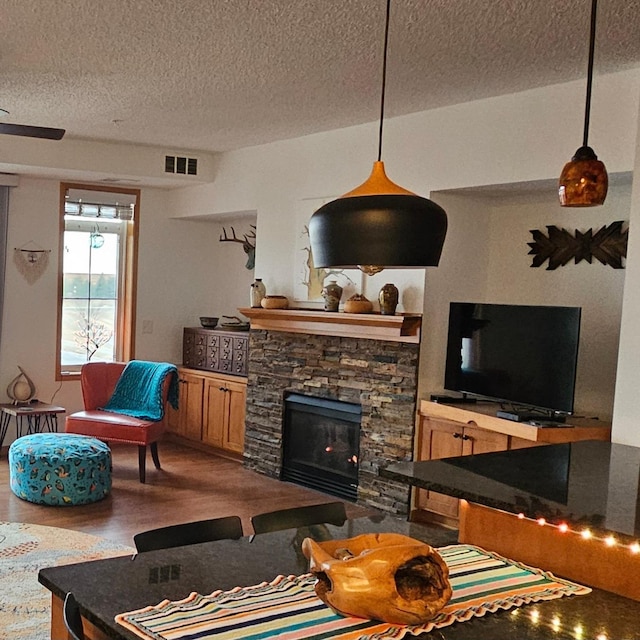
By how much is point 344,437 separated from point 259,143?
257 centimetres

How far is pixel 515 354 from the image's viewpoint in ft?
15.7

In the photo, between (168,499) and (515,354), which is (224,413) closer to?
(168,499)

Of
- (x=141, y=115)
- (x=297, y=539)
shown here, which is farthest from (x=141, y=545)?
(x=141, y=115)

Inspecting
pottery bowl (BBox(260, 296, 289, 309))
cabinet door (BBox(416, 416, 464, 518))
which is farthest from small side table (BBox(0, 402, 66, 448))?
cabinet door (BBox(416, 416, 464, 518))

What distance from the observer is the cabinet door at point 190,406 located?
24.1ft

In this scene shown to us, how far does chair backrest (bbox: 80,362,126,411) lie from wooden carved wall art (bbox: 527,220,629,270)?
3612 millimetres

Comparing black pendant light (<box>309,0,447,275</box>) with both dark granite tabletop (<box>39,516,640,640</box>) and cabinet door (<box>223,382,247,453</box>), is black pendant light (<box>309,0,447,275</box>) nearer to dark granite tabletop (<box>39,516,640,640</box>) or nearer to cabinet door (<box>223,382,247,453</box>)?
dark granite tabletop (<box>39,516,640,640</box>)

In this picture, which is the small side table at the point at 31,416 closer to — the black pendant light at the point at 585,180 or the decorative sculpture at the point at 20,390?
the decorative sculpture at the point at 20,390

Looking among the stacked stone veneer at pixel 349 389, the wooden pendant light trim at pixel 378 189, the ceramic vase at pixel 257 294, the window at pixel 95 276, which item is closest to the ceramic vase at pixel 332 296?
the stacked stone veneer at pixel 349 389

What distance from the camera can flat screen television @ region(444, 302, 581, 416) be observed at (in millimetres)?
4484

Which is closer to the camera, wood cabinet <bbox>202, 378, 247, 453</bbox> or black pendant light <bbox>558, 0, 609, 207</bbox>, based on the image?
black pendant light <bbox>558, 0, 609, 207</bbox>

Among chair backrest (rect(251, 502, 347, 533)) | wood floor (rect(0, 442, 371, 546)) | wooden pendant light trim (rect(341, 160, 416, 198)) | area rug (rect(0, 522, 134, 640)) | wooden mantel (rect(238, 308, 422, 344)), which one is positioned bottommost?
wood floor (rect(0, 442, 371, 546))

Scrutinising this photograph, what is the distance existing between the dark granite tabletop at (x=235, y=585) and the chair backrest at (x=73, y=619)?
0.16 feet

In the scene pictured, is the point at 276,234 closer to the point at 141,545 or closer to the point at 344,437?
the point at 344,437
